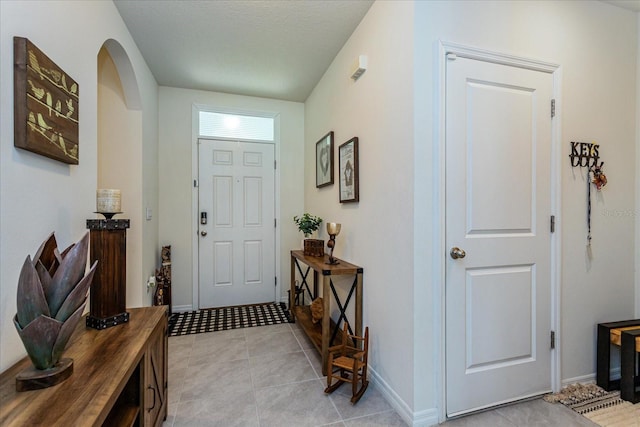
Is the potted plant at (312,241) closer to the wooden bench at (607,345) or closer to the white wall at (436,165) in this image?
the white wall at (436,165)

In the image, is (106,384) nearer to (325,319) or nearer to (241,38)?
(325,319)

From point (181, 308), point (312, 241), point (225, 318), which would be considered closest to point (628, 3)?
point (312, 241)

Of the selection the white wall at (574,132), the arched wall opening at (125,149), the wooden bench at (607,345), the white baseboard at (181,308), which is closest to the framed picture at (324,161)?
the white wall at (574,132)

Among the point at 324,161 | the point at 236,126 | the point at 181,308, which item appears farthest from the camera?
the point at 236,126

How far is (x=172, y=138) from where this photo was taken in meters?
3.36

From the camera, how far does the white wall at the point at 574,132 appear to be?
157 cm

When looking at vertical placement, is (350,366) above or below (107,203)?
below

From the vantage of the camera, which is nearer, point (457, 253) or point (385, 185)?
point (457, 253)

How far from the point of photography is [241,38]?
2.41m

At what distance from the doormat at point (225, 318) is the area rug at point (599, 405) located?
2.31 meters

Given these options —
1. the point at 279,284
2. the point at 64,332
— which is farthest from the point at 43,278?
the point at 279,284

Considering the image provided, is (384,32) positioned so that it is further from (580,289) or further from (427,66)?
(580,289)

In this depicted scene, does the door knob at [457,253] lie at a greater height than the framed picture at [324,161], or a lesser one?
lesser

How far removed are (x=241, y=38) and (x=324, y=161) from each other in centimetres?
128
